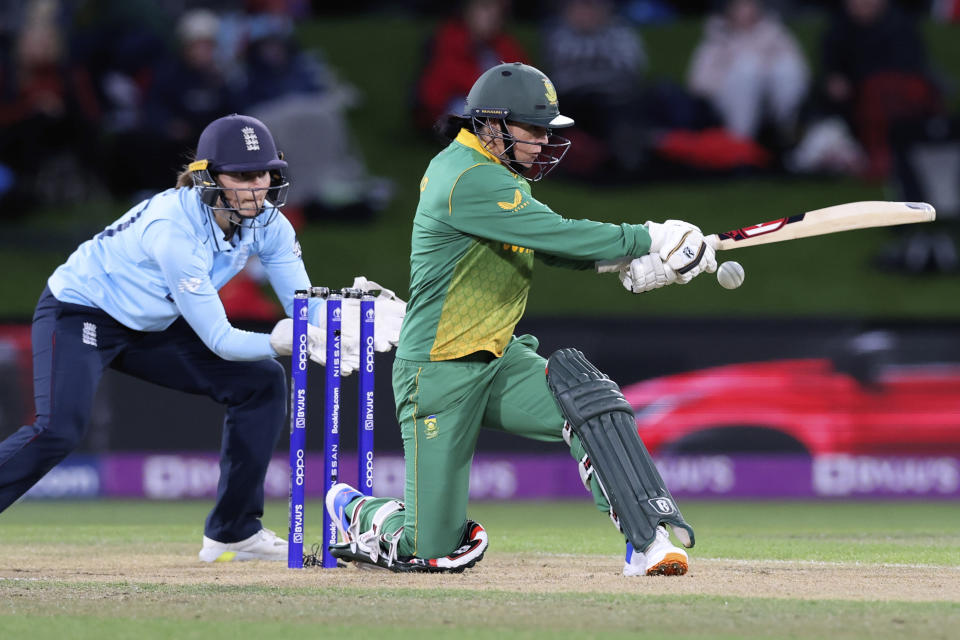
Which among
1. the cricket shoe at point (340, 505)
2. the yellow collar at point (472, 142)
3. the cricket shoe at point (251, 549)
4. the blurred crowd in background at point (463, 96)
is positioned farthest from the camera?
the blurred crowd in background at point (463, 96)

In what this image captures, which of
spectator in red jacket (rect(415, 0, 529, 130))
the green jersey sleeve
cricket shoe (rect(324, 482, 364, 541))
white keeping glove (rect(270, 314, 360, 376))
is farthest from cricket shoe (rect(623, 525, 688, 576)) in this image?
spectator in red jacket (rect(415, 0, 529, 130))

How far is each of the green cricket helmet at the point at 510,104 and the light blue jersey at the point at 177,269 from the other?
0.96m

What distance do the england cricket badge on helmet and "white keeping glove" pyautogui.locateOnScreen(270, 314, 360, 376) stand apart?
0.48 metres

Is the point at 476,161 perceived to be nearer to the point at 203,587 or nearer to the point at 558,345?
the point at 203,587

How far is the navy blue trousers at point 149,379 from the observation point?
216 inches

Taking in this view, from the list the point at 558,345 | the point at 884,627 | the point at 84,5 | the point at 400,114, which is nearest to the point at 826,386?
the point at 558,345

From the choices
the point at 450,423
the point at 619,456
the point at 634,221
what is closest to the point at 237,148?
the point at 450,423

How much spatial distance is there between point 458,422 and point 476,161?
921 mm

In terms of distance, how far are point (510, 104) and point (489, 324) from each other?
0.78 m

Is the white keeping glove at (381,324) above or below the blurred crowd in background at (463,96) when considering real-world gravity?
below

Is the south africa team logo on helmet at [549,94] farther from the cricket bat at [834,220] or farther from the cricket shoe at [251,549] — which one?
the cricket shoe at [251,549]

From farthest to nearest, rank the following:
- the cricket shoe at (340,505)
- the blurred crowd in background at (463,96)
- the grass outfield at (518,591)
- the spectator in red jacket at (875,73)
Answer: the spectator in red jacket at (875,73)
the blurred crowd in background at (463,96)
the cricket shoe at (340,505)
the grass outfield at (518,591)

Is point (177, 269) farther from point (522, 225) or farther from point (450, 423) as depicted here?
point (522, 225)

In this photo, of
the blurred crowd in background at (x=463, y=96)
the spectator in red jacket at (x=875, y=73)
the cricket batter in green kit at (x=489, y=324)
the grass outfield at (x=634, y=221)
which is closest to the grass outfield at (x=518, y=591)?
the cricket batter in green kit at (x=489, y=324)
